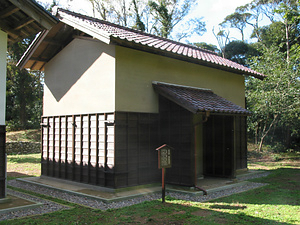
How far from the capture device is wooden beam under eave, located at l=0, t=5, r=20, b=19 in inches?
269

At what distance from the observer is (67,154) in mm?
9766

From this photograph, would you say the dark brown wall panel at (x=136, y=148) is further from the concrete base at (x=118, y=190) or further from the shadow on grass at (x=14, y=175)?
the shadow on grass at (x=14, y=175)

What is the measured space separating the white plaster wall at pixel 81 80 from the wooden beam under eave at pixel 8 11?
8.52 ft

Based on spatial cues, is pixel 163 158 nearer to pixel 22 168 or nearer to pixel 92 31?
pixel 92 31

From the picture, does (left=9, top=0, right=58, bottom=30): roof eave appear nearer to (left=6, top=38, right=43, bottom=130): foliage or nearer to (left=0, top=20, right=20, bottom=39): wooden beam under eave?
(left=0, top=20, right=20, bottom=39): wooden beam under eave

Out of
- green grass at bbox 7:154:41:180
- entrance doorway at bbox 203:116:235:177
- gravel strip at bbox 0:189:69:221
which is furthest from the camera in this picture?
green grass at bbox 7:154:41:180

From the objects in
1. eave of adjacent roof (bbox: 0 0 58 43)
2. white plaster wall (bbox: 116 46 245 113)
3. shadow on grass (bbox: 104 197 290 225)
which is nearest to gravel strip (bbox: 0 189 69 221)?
shadow on grass (bbox: 104 197 290 225)

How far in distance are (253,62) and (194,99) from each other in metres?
11.3

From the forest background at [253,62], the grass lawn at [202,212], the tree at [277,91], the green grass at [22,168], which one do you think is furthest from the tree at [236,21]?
→ the grass lawn at [202,212]

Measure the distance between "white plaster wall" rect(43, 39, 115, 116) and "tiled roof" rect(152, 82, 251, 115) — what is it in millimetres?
1746

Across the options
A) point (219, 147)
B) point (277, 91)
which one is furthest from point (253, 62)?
point (219, 147)

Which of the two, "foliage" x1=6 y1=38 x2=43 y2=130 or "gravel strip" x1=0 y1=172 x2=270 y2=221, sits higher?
"foliage" x1=6 y1=38 x2=43 y2=130

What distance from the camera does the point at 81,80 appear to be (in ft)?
30.8

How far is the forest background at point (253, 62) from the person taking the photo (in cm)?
1666
